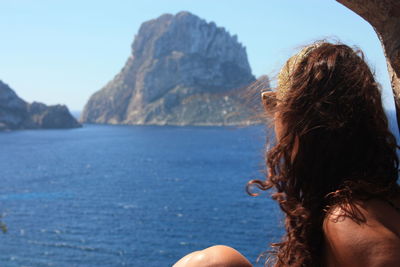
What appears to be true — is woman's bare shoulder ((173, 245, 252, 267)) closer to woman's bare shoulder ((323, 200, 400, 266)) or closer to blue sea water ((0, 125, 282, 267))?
woman's bare shoulder ((323, 200, 400, 266))

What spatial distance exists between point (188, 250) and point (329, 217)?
4357 cm

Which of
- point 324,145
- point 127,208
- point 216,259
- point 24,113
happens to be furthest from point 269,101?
point 24,113

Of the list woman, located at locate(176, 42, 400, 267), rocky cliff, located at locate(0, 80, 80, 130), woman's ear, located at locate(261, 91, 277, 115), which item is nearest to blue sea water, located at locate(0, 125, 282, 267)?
woman's ear, located at locate(261, 91, 277, 115)

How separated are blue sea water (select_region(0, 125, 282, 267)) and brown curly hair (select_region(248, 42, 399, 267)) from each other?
28.8 meters

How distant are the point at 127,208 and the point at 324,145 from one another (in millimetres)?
58631

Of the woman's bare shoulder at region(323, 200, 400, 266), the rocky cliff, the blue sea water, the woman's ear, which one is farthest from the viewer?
the rocky cliff

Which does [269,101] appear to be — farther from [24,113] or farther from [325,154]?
[24,113]

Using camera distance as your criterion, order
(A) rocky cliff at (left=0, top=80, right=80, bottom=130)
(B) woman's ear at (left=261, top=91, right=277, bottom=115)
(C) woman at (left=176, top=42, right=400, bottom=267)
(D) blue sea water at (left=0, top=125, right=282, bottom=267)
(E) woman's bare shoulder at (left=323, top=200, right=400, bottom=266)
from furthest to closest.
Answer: (A) rocky cliff at (left=0, top=80, right=80, bottom=130) → (D) blue sea water at (left=0, top=125, right=282, bottom=267) → (B) woman's ear at (left=261, top=91, right=277, bottom=115) → (C) woman at (left=176, top=42, right=400, bottom=267) → (E) woman's bare shoulder at (left=323, top=200, right=400, bottom=266)

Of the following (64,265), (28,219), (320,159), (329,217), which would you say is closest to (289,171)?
(320,159)

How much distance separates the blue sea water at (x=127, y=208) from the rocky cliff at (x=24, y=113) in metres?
77.7

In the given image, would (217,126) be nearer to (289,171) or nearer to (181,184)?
(181,184)

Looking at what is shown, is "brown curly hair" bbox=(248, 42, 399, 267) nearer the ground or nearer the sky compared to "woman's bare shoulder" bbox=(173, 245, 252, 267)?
nearer the sky

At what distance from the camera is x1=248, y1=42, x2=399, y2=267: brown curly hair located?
168 centimetres

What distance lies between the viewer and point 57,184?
250 ft
